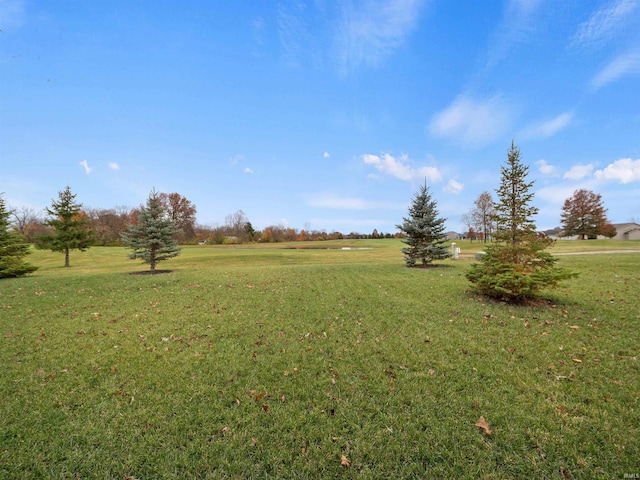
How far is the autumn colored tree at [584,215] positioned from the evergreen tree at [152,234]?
58.4 m

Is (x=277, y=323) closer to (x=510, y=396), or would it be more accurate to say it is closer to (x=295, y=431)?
(x=295, y=431)

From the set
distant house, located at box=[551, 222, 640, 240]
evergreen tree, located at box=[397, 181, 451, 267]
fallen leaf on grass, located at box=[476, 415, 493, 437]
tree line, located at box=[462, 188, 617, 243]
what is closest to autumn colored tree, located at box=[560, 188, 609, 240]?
tree line, located at box=[462, 188, 617, 243]

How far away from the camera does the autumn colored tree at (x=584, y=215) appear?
43.8m

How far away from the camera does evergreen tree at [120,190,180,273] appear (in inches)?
571

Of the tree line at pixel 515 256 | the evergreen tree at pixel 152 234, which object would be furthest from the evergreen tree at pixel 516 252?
the evergreen tree at pixel 152 234

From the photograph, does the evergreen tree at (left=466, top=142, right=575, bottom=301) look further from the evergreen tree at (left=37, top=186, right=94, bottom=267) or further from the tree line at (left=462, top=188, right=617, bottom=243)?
the tree line at (left=462, top=188, right=617, bottom=243)

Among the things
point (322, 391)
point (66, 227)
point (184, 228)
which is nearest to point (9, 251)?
point (66, 227)

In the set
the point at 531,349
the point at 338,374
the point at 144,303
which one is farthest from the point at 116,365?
the point at 531,349

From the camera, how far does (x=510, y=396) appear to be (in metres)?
3.55

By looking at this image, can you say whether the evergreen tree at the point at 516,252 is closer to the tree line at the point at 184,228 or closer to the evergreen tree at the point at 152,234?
the evergreen tree at the point at 152,234

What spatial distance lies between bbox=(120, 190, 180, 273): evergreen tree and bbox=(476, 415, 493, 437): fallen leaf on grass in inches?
591

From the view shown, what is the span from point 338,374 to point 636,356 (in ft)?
16.5

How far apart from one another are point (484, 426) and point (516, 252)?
6.25 meters

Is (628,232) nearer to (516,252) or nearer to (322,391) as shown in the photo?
(516,252)
